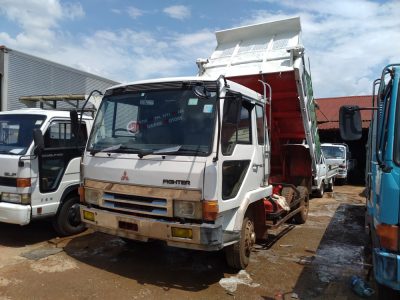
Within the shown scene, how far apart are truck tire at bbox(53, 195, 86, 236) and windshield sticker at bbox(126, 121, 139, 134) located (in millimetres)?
2446

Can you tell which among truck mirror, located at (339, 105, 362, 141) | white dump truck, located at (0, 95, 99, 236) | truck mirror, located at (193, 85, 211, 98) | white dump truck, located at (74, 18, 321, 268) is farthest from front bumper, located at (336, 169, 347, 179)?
truck mirror, located at (193, 85, 211, 98)

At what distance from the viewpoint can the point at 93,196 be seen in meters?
5.20

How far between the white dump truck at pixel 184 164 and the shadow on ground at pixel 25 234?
1.89 meters

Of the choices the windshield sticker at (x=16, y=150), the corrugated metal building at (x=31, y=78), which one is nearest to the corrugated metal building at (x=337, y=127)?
the corrugated metal building at (x=31, y=78)

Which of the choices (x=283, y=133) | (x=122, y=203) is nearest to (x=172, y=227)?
(x=122, y=203)

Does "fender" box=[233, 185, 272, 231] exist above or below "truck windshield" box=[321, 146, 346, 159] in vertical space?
below

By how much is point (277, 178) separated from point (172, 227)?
443 cm

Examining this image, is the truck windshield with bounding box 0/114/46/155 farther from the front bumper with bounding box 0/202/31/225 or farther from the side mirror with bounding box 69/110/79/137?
the side mirror with bounding box 69/110/79/137

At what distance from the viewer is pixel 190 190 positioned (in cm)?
440

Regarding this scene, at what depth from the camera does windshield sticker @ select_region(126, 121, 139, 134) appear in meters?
5.02

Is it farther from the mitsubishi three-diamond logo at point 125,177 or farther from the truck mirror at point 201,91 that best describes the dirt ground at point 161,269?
the truck mirror at point 201,91

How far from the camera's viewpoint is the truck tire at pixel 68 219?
6637mm

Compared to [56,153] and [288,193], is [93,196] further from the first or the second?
[288,193]

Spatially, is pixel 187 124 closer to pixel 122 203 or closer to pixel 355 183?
pixel 122 203
